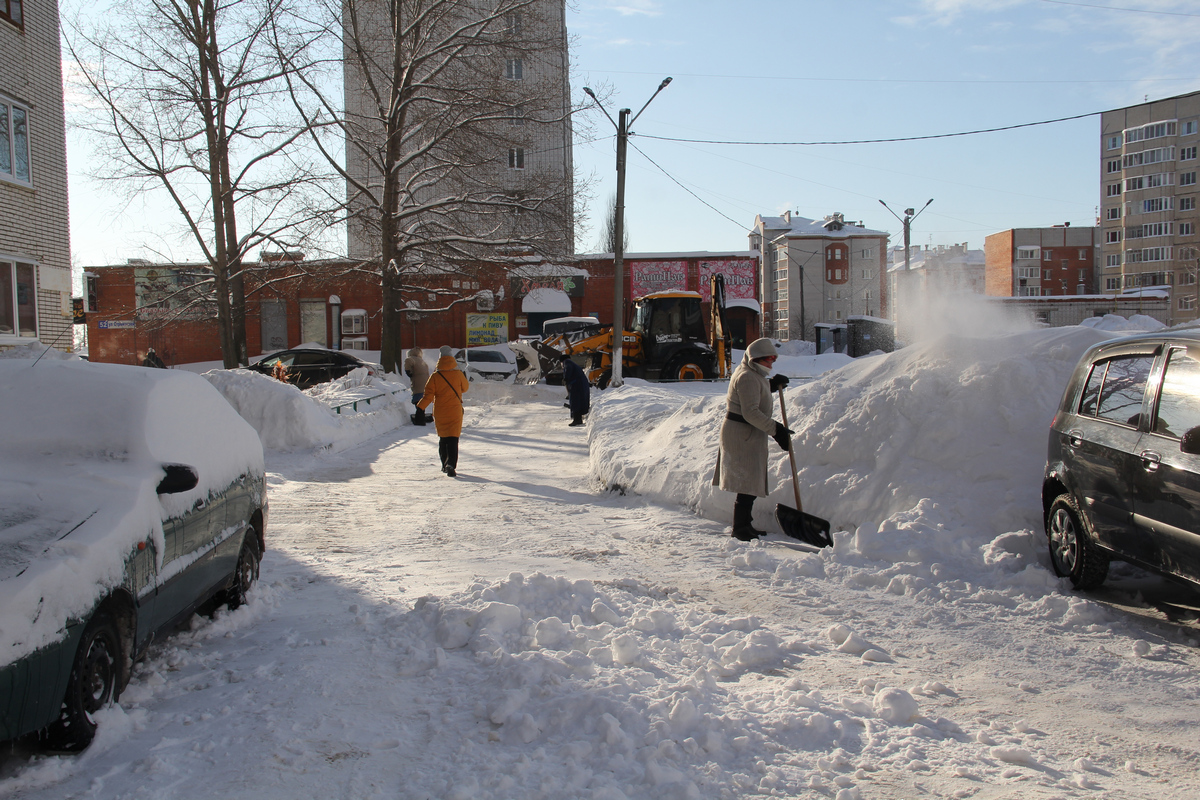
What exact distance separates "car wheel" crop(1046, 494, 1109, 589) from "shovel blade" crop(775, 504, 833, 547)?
62.9 inches

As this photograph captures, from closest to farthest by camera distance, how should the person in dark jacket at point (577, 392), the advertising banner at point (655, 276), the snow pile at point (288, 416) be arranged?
the snow pile at point (288, 416)
the person in dark jacket at point (577, 392)
the advertising banner at point (655, 276)

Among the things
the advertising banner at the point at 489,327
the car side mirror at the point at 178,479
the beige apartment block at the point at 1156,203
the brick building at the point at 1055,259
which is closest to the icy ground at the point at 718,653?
the car side mirror at the point at 178,479

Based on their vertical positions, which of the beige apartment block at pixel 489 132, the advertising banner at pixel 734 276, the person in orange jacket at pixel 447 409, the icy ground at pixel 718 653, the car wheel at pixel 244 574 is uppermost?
the beige apartment block at pixel 489 132

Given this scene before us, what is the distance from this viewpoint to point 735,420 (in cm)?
691

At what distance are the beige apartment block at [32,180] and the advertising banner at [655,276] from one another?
90.8 ft

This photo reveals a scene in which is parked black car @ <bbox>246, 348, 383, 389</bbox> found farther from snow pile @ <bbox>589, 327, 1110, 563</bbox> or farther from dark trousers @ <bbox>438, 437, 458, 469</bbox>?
snow pile @ <bbox>589, 327, 1110, 563</bbox>

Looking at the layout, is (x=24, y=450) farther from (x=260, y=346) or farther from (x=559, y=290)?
(x=260, y=346)

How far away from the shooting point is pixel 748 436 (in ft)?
22.5

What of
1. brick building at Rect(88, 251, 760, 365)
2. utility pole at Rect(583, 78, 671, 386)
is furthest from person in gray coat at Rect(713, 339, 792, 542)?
brick building at Rect(88, 251, 760, 365)

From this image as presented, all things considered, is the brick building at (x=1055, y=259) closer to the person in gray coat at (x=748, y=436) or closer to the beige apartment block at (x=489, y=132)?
the beige apartment block at (x=489, y=132)

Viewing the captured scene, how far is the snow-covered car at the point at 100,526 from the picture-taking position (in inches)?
113

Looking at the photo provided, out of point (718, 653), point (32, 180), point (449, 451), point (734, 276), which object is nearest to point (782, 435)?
point (718, 653)

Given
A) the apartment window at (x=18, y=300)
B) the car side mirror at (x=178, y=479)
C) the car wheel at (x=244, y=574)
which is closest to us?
the car side mirror at (x=178, y=479)

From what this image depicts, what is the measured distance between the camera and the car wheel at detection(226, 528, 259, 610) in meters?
4.99
